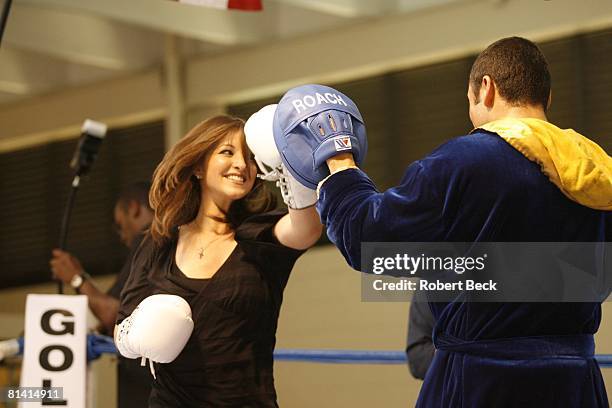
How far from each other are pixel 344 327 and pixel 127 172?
196 centimetres

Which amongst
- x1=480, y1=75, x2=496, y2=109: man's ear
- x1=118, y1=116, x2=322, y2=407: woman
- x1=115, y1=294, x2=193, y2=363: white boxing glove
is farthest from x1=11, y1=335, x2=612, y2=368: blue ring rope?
x1=480, y1=75, x2=496, y2=109: man's ear

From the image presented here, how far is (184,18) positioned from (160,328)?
3.85 m

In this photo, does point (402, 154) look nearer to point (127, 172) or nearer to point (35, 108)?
point (127, 172)

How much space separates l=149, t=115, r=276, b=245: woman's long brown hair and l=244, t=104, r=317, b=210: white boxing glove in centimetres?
31

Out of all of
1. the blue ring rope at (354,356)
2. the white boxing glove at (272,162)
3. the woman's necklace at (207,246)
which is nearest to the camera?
the white boxing glove at (272,162)

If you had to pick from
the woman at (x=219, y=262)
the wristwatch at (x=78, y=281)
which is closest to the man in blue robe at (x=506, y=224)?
the woman at (x=219, y=262)

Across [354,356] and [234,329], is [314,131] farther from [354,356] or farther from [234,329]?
[354,356]

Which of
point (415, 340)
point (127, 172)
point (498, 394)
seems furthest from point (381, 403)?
point (498, 394)

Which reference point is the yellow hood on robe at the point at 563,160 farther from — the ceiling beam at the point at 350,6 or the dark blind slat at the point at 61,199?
the dark blind slat at the point at 61,199

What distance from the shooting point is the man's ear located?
175 centimetres

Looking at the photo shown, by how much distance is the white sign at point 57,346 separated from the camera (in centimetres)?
290

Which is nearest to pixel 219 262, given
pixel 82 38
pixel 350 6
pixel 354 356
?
pixel 354 356

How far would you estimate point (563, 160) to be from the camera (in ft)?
5.44

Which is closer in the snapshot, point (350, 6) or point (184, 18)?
point (350, 6)
